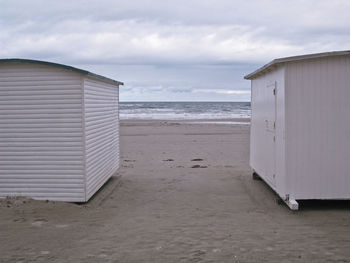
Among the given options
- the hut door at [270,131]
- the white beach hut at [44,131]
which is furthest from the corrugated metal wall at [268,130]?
the white beach hut at [44,131]

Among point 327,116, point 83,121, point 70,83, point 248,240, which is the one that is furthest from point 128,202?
point 327,116

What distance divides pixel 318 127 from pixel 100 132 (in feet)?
15.7

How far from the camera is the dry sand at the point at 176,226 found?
5.77m

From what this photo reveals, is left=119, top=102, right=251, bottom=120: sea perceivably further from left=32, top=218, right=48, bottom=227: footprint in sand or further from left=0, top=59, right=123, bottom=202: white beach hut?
left=32, top=218, right=48, bottom=227: footprint in sand

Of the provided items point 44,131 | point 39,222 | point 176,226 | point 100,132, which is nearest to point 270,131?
point 176,226

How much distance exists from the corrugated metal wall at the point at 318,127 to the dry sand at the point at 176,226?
528 millimetres

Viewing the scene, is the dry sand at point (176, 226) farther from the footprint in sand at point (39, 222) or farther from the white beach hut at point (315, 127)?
the white beach hut at point (315, 127)

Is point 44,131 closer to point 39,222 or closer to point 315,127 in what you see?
point 39,222

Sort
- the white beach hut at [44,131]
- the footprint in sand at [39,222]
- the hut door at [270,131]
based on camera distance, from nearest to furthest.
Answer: the footprint in sand at [39,222]
the white beach hut at [44,131]
the hut door at [270,131]

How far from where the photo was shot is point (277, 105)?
28.7 ft

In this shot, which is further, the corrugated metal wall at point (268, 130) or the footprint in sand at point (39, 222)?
the corrugated metal wall at point (268, 130)

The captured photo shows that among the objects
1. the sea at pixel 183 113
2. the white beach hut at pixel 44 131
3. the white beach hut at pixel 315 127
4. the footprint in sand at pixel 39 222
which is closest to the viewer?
the footprint in sand at pixel 39 222

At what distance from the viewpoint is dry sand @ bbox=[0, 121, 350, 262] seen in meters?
5.77

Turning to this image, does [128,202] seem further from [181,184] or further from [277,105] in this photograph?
[277,105]
